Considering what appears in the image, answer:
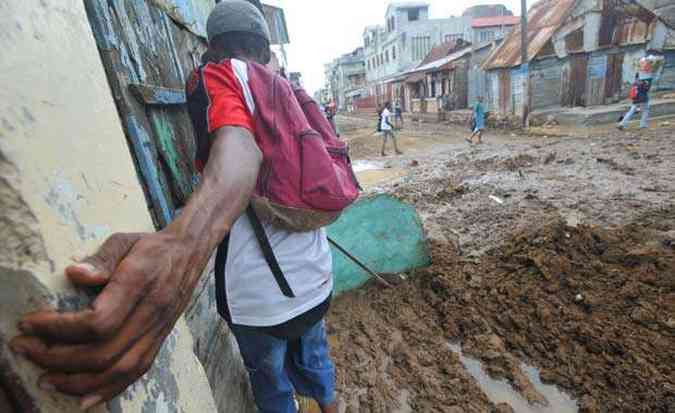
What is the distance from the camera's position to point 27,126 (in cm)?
49

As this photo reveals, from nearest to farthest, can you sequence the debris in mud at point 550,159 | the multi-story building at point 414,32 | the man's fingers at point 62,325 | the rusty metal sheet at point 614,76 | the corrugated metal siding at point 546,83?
the man's fingers at point 62,325
the debris in mud at point 550,159
the rusty metal sheet at point 614,76
the corrugated metal siding at point 546,83
the multi-story building at point 414,32

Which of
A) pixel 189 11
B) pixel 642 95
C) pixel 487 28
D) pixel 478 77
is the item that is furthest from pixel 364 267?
pixel 487 28

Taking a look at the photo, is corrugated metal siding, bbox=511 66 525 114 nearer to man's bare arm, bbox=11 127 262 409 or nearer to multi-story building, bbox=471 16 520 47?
man's bare arm, bbox=11 127 262 409

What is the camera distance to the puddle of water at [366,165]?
934cm

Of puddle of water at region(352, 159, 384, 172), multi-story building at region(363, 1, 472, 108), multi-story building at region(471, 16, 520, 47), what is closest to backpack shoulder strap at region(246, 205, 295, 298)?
puddle of water at region(352, 159, 384, 172)

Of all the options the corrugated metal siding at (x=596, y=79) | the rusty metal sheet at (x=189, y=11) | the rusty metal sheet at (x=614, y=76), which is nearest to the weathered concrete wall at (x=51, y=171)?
the rusty metal sheet at (x=189, y=11)

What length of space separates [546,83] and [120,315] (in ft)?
55.0

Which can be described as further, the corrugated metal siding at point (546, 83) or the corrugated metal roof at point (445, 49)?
the corrugated metal roof at point (445, 49)

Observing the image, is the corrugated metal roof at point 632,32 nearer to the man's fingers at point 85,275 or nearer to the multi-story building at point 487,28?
the man's fingers at point 85,275

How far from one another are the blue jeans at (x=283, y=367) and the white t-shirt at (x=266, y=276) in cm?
11

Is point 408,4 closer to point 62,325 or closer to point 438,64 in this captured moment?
point 438,64

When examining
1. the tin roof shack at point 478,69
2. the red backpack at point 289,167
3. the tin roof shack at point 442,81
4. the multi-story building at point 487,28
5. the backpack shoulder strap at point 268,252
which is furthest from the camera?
the multi-story building at point 487,28

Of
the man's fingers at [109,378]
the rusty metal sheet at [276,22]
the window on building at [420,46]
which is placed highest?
the window on building at [420,46]

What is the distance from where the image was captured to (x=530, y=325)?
253 cm
